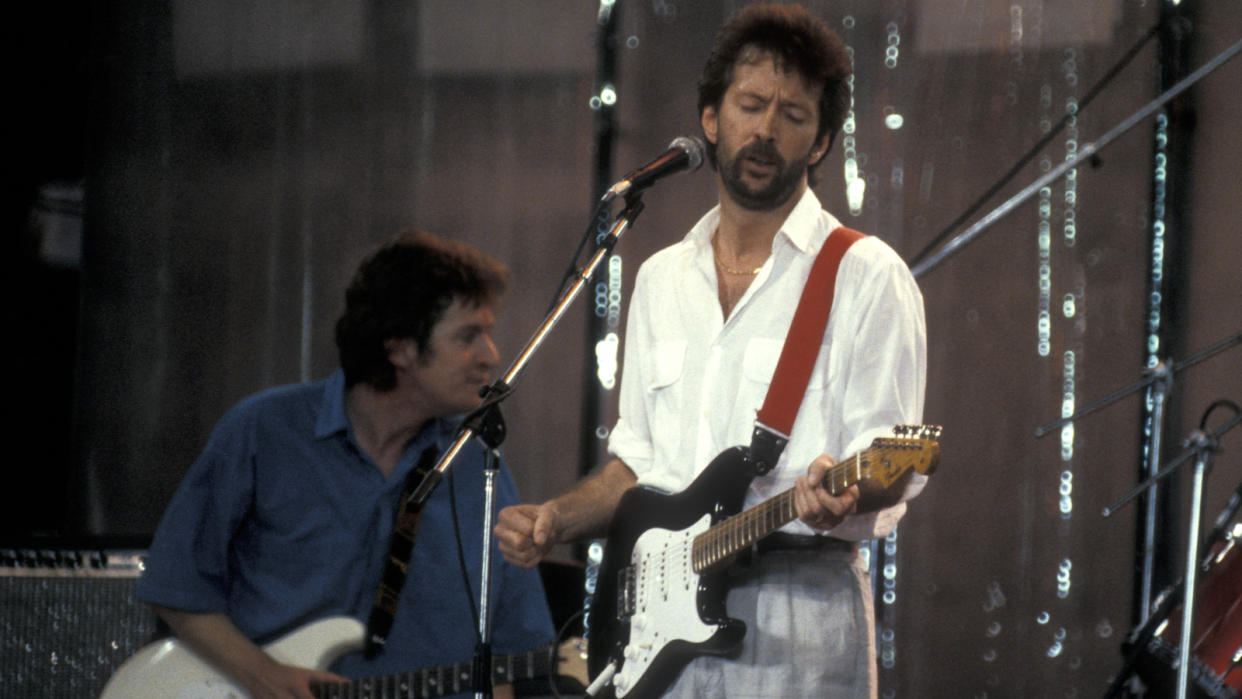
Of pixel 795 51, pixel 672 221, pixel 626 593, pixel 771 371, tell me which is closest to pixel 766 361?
pixel 771 371

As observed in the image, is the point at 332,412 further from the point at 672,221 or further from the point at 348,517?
the point at 672,221

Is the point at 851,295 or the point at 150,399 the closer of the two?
the point at 851,295

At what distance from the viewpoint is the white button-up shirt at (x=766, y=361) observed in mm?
2109

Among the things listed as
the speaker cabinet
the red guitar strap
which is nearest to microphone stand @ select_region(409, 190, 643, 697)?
the red guitar strap

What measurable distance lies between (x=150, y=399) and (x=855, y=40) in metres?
2.69

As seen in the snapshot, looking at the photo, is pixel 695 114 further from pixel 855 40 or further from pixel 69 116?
pixel 69 116

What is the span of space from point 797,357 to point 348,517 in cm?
131

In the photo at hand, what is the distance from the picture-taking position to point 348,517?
9.55 feet

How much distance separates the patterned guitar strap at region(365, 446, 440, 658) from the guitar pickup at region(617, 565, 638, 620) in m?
0.74

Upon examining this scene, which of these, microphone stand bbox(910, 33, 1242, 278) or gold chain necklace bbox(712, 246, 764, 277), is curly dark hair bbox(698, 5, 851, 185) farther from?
microphone stand bbox(910, 33, 1242, 278)

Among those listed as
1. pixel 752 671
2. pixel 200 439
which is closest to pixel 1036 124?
pixel 752 671

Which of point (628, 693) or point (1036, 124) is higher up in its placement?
point (1036, 124)

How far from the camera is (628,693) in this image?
2.14 m

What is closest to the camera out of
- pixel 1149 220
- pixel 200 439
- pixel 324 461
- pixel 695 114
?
pixel 324 461
